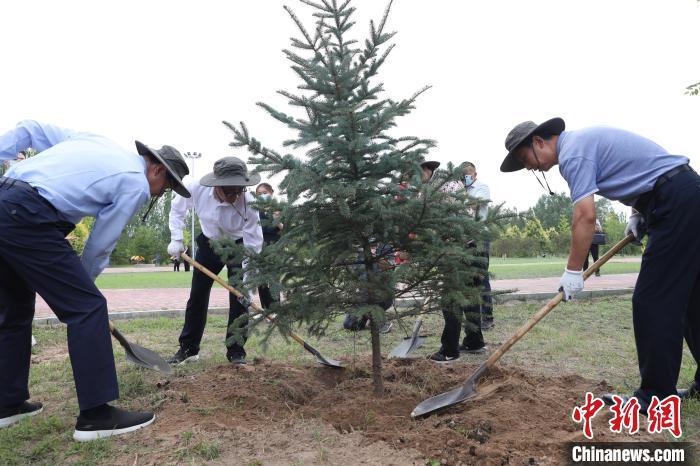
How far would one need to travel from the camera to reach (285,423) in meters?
3.12

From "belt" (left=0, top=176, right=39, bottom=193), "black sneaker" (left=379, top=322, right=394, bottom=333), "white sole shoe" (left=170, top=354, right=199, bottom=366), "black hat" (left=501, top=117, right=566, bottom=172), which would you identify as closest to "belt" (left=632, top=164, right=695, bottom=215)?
"black hat" (left=501, top=117, right=566, bottom=172)

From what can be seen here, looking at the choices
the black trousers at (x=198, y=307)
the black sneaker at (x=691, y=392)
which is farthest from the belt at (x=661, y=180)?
the black trousers at (x=198, y=307)

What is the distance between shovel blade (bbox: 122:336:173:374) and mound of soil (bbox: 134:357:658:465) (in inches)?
15.1

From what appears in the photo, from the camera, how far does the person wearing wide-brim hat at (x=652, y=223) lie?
3.09 meters

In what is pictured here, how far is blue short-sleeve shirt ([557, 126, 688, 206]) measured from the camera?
321 cm

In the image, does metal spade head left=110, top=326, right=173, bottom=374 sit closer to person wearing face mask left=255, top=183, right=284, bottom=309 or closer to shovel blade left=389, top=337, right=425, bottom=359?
person wearing face mask left=255, top=183, right=284, bottom=309

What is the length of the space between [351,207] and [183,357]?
2.80 meters

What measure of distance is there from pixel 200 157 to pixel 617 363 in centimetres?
3726

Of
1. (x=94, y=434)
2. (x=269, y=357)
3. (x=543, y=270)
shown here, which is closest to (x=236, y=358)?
(x=269, y=357)

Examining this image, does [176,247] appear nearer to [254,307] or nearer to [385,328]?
[254,307]

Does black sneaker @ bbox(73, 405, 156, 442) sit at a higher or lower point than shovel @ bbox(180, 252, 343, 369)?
lower

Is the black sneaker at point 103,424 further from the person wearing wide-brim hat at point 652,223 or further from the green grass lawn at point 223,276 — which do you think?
the green grass lawn at point 223,276

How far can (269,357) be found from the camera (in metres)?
5.24

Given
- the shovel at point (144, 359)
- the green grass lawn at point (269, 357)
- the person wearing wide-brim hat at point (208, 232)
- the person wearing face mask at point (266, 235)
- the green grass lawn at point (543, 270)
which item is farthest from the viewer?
the green grass lawn at point (543, 270)
